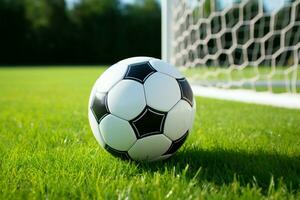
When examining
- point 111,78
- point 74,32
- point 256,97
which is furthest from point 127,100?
point 74,32

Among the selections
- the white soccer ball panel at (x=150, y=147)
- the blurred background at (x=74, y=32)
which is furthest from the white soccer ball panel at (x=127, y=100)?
the blurred background at (x=74, y=32)

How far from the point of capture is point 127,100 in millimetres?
2096

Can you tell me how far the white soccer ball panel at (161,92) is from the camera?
2.09 m

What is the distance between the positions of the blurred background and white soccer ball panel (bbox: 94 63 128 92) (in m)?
31.3

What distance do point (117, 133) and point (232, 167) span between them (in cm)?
65

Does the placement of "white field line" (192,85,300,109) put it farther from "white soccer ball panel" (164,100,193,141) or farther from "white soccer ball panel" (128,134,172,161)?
"white soccer ball panel" (128,134,172,161)

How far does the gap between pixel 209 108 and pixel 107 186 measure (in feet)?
10.4

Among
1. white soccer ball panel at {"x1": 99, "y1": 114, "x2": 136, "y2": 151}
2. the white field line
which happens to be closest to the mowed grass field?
white soccer ball panel at {"x1": 99, "y1": 114, "x2": 136, "y2": 151}

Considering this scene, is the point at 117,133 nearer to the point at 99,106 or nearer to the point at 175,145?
the point at 99,106

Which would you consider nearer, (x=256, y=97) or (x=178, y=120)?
(x=178, y=120)

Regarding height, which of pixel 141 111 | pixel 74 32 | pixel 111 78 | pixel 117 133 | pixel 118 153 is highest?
pixel 111 78

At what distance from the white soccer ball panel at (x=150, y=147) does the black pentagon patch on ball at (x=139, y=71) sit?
1.06 feet

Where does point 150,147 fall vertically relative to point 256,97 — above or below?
above

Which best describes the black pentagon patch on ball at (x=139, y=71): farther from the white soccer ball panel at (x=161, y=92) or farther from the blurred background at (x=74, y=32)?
the blurred background at (x=74, y=32)
